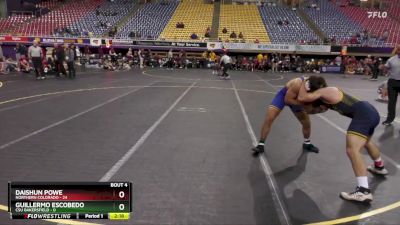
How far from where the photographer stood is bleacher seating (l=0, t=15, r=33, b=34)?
3278 cm

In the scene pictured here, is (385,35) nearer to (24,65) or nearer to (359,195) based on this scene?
(24,65)

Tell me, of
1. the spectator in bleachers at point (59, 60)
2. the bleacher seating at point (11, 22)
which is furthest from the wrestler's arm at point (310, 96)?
the bleacher seating at point (11, 22)

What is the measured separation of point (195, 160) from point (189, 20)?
3046 centimetres

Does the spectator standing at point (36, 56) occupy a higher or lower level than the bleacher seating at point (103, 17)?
lower

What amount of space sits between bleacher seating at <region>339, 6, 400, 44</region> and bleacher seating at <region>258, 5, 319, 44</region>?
5.22 metres

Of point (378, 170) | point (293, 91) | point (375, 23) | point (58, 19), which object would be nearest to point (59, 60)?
point (293, 91)

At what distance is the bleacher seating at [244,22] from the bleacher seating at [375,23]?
8.76m

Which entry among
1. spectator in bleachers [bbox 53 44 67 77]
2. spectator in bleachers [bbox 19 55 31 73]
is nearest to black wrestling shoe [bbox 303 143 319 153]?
spectator in bleachers [bbox 53 44 67 77]

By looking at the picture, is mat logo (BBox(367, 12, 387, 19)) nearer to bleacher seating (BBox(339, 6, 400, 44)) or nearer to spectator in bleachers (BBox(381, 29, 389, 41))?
bleacher seating (BBox(339, 6, 400, 44))

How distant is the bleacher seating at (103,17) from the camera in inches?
1297

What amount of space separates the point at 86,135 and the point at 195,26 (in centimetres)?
2772

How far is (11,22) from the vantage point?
33.9 meters

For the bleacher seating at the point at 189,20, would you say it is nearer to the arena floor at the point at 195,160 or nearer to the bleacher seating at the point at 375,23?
the bleacher seating at the point at 375,23
